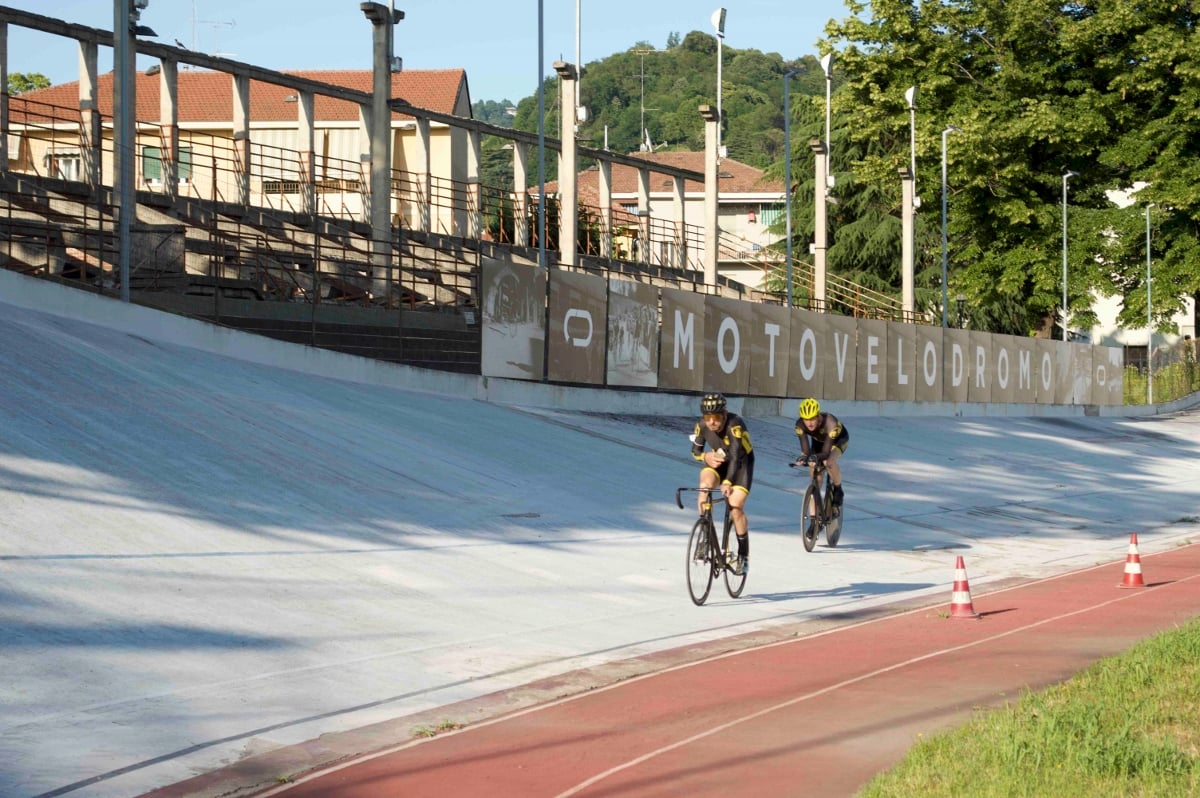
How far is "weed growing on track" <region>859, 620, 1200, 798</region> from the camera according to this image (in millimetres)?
6301

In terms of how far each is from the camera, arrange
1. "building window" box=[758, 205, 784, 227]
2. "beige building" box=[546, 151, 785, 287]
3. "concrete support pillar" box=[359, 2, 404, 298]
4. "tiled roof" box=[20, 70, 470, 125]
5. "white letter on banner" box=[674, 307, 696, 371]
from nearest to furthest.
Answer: "concrete support pillar" box=[359, 2, 404, 298] < "white letter on banner" box=[674, 307, 696, 371] < "tiled roof" box=[20, 70, 470, 125] < "beige building" box=[546, 151, 785, 287] < "building window" box=[758, 205, 784, 227]

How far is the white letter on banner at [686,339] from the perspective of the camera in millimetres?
28531

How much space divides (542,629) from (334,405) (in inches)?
356

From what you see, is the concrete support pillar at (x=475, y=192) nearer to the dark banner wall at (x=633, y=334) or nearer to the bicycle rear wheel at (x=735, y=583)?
the dark banner wall at (x=633, y=334)

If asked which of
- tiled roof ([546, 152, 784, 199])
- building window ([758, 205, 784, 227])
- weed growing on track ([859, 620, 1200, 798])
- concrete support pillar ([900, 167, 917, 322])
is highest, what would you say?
tiled roof ([546, 152, 784, 199])

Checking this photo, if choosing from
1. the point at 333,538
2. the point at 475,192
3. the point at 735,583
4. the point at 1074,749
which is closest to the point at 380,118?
the point at 333,538

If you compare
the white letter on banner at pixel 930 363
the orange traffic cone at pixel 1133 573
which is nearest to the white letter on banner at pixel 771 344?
the white letter on banner at pixel 930 363

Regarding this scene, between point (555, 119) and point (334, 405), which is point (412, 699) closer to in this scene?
point (334, 405)

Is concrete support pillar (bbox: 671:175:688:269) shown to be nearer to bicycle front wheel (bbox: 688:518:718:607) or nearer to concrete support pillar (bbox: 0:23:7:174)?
concrete support pillar (bbox: 0:23:7:174)

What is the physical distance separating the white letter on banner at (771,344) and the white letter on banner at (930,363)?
30.3 ft

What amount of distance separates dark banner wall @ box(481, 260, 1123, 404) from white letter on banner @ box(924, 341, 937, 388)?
0.04 metres

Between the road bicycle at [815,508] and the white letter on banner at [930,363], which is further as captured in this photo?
the white letter on banner at [930,363]

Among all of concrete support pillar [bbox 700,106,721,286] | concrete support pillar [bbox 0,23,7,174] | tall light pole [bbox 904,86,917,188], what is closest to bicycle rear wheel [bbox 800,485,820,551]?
concrete support pillar [bbox 0,23,7,174]

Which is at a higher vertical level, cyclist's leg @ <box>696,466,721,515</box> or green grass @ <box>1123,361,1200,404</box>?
green grass @ <box>1123,361,1200,404</box>
